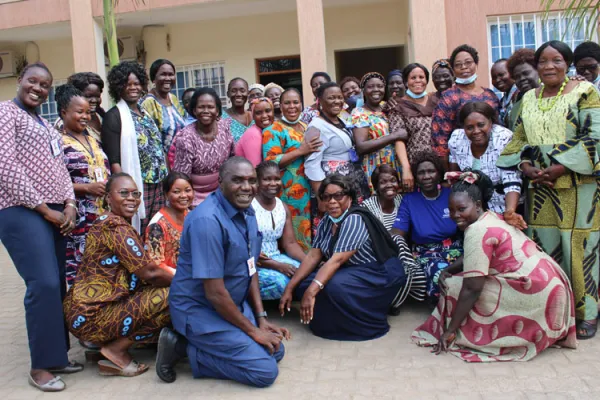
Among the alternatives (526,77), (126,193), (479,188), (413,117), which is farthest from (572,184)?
(126,193)

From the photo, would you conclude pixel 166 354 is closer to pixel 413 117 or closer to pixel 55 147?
pixel 55 147

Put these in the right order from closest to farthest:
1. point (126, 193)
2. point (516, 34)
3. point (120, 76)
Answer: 1. point (126, 193)
2. point (120, 76)
3. point (516, 34)

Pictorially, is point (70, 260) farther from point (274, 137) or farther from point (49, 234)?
point (274, 137)

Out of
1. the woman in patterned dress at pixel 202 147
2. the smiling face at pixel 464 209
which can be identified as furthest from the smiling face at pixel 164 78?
the smiling face at pixel 464 209

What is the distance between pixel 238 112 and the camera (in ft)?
19.1

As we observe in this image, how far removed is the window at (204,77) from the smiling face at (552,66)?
336 inches

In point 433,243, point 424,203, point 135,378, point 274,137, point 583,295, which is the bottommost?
point 135,378

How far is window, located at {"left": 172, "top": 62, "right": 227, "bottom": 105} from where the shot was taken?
38.3 ft

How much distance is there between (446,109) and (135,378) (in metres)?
3.24

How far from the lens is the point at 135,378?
3.60m

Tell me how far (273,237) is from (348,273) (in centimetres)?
87

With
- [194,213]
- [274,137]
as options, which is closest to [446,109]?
[274,137]

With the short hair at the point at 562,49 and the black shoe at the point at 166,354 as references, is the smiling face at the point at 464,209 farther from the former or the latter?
the black shoe at the point at 166,354

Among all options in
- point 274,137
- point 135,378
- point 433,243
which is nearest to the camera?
point 135,378
